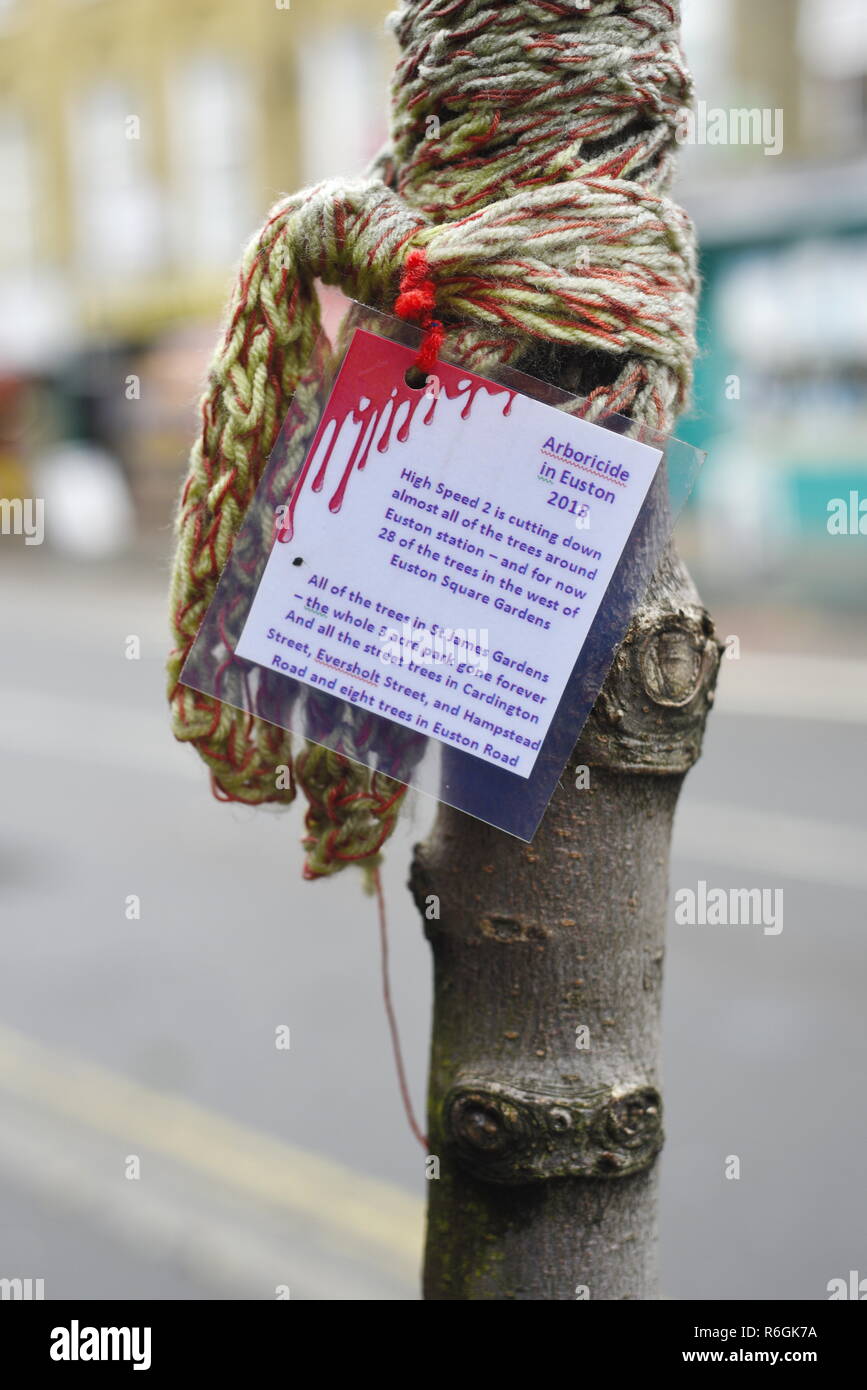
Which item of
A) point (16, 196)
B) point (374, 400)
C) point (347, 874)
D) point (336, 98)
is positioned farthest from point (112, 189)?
point (374, 400)

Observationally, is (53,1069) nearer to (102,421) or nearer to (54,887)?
(54,887)

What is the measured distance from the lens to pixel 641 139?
1.18 m

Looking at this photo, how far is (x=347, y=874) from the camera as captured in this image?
6.41 meters

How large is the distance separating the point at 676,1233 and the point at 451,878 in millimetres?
2594

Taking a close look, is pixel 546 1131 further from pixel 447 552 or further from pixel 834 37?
pixel 834 37

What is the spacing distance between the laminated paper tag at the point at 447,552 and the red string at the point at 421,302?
17 mm

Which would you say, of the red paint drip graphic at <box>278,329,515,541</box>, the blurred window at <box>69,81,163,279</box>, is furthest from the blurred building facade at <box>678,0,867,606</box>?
the red paint drip graphic at <box>278,329,515,541</box>

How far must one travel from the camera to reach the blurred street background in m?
3.62

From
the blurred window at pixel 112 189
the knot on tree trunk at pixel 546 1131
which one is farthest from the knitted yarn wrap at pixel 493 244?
the blurred window at pixel 112 189

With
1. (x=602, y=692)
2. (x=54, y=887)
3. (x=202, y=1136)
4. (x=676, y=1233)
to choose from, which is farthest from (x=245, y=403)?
(x=54, y=887)

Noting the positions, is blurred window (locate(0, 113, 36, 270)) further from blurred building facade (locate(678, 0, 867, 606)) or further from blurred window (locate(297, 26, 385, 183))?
blurred building facade (locate(678, 0, 867, 606))

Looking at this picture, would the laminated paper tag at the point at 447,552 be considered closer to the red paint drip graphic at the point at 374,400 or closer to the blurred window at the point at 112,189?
the red paint drip graphic at the point at 374,400

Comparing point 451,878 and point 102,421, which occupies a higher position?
point 102,421

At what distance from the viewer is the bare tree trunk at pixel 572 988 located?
1.20m
